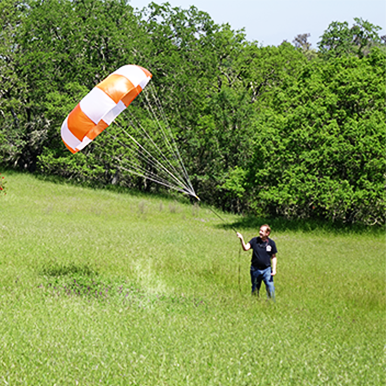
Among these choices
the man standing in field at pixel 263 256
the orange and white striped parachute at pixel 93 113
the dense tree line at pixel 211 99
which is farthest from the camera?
the dense tree line at pixel 211 99

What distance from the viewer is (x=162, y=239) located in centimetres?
1781

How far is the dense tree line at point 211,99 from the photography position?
23.6 metres

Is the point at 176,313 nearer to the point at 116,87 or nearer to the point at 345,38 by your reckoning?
the point at 116,87

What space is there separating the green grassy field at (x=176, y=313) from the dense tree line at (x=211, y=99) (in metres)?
6.95

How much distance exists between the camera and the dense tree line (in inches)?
931

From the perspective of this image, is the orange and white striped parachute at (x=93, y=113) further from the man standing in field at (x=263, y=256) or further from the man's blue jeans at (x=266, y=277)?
the man's blue jeans at (x=266, y=277)

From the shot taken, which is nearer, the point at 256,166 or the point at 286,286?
the point at 286,286

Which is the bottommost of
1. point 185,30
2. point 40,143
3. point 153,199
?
point 153,199

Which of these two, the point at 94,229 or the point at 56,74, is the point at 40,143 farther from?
the point at 94,229

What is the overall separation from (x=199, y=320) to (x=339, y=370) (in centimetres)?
273

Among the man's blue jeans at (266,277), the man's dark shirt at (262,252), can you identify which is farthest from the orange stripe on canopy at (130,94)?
the man's blue jeans at (266,277)

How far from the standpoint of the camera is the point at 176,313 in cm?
806

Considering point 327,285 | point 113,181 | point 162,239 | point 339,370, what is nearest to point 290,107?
point 162,239

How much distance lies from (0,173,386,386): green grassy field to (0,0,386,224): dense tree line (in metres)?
6.95
